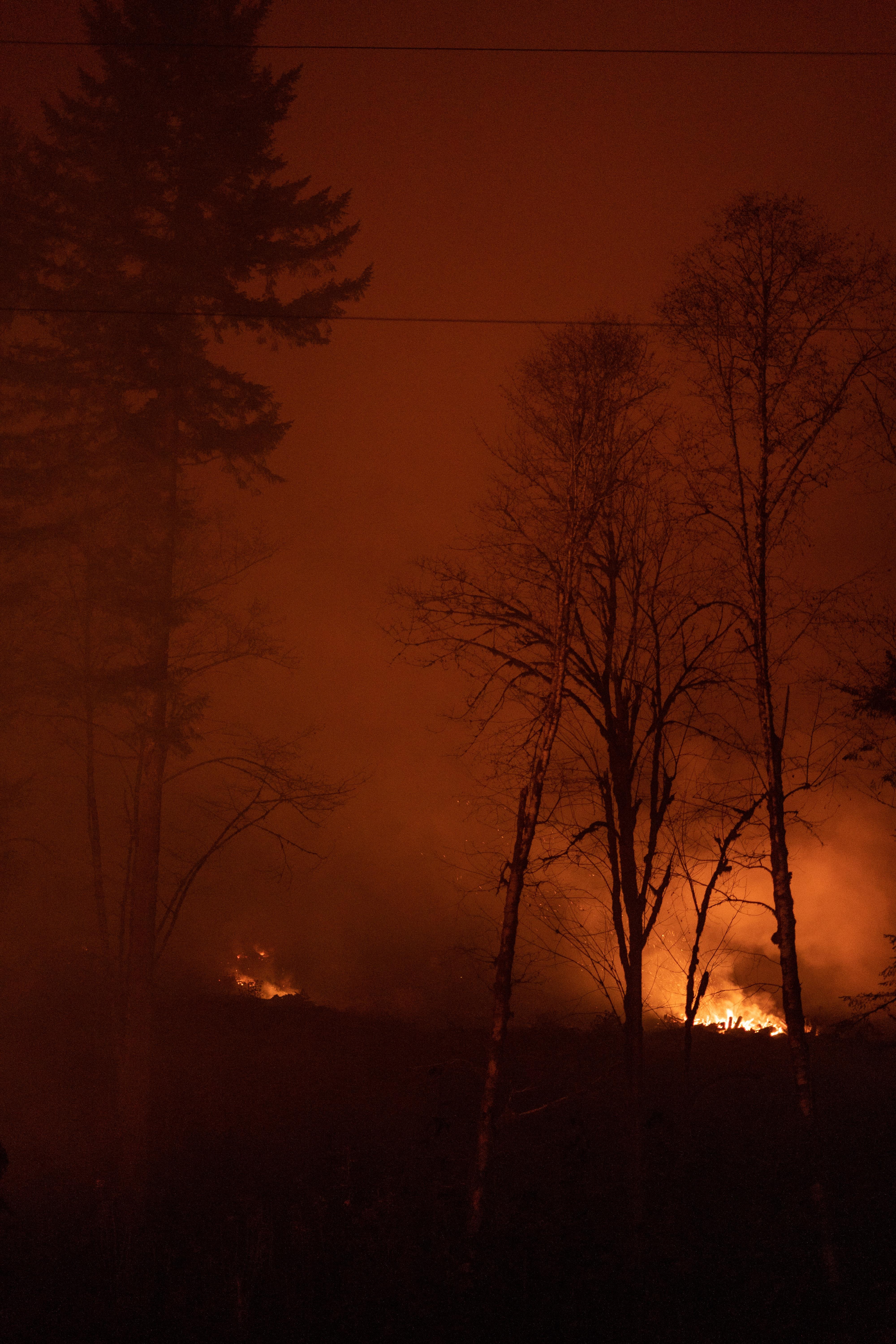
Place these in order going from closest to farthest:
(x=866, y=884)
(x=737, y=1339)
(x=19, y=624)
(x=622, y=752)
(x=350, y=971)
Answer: (x=737, y=1339)
(x=622, y=752)
(x=19, y=624)
(x=350, y=971)
(x=866, y=884)

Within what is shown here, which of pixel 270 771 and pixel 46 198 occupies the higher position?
pixel 46 198

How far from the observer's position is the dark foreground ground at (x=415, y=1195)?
7.73 m

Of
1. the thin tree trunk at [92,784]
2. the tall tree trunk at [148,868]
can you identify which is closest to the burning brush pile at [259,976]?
the thin tree trunk at [92,784]

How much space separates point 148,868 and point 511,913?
554cm

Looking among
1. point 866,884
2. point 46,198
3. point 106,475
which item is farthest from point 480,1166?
point 866,884

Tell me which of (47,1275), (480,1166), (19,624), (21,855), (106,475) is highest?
(106,475)

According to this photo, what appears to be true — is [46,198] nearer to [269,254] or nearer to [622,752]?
[269,254]

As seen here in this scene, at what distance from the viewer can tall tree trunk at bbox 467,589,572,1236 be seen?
786cm

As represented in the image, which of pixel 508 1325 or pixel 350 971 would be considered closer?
pixel 508 1325

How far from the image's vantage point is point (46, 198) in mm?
11812

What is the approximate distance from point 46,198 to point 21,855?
1412cm

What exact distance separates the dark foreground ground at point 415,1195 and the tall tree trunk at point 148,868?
0.93 meters

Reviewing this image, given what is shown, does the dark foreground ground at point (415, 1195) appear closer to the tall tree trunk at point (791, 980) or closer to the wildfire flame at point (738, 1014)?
the tall tree trunk at point (791, 980)

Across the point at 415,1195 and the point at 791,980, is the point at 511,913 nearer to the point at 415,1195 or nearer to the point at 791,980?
the point at 791,980
